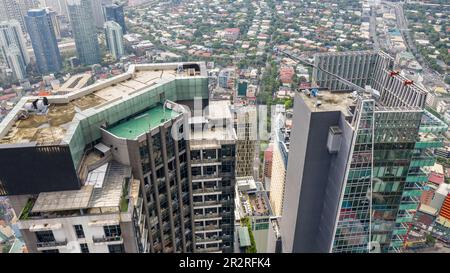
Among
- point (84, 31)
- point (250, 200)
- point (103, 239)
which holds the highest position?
point (103, 239)

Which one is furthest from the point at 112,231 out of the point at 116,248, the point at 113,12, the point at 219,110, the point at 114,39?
the point at 113,12

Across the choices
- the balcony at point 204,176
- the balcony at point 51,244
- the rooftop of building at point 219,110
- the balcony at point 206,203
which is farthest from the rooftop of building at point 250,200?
the balcony at point 51,244

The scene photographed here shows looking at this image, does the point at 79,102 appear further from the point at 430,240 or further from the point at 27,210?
the point at 430,240

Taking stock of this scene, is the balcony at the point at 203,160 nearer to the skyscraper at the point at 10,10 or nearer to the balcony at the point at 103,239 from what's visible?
the balcony at the point at 103,239

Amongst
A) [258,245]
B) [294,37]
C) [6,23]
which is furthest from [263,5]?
[258,245]

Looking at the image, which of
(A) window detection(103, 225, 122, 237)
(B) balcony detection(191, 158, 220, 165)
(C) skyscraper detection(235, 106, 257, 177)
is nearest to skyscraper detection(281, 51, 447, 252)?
(B) balcony detection(191, 158, 220, 165)
